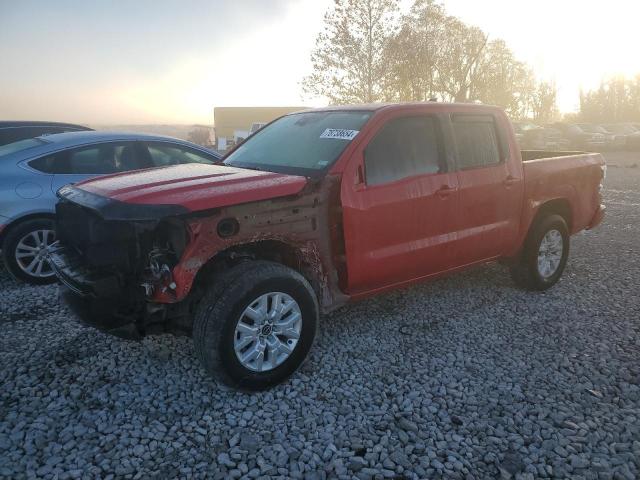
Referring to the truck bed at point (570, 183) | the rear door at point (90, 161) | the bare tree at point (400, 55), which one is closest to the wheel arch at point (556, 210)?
the truck bed at point (570, 183)

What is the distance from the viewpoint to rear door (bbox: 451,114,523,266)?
4.30m

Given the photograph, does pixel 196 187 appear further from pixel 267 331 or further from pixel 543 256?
pixel 543 256

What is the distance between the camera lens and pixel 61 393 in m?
3.25

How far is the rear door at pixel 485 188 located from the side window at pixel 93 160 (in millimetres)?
3783

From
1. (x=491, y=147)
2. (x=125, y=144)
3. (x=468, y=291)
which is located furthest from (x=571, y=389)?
(x=125, y=144)

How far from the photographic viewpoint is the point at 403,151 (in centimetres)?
392

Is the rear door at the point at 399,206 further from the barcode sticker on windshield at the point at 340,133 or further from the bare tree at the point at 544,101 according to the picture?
the bare tree at the point at 544,101

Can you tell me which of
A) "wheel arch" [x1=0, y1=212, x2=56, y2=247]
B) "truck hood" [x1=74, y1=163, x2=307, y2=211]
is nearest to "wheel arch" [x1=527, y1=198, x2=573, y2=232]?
"truck hood" [x1=74, y1=163, x2=307, y2=211]

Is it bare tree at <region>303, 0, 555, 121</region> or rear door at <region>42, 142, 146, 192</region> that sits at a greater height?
bare tree at <region>303, 0, 555, 121</region>

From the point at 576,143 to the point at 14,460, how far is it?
3130cm

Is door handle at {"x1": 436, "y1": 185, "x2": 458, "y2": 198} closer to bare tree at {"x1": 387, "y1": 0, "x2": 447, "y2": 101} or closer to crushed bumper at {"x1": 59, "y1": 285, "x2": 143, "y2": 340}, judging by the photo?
crushed bumper at {"x1": 59, "y1": 285, "x2": 143, "y2": 340}

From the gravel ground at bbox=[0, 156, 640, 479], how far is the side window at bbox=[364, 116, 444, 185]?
4.54 ft

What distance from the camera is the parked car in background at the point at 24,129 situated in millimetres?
8164

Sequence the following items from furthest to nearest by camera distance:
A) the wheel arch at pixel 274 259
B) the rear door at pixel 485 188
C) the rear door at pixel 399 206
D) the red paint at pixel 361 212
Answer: the rear door at pixel 485 188 → the rear door at pixel 399 206 → the wheel arch at pixel 274 259 → the red paint at pixel 361 212
